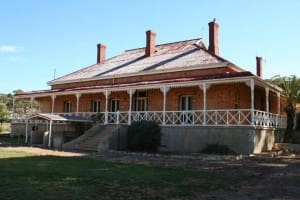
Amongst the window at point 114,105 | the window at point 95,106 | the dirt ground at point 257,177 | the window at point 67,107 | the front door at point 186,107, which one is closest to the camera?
the dirt ground at point 257,177

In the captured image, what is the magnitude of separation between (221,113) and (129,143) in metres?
5.87

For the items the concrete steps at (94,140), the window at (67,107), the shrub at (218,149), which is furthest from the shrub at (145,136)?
the window at (67,107)

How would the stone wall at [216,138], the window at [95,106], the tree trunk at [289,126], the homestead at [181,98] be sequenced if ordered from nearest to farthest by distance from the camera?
the stone wall at [216,138]
the homestead at [181,98]
the tree trunk at [289,126]
the window at [95,106]

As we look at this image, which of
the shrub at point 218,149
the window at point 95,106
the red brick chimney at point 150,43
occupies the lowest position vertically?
the shrub at point 218,149

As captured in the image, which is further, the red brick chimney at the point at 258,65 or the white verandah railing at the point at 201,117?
the red brick chimney at the point at 258,65

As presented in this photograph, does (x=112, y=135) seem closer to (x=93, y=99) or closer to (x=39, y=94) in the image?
(x=93, y=99)

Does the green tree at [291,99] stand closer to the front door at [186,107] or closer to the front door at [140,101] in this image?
the front door at [186,107]

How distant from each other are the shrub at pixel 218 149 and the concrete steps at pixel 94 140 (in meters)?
5.83

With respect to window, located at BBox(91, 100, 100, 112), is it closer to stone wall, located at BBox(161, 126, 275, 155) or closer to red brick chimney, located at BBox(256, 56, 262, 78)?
stone wall, located at BBox(161, 126, 275, 155)

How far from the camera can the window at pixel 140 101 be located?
86.2ft

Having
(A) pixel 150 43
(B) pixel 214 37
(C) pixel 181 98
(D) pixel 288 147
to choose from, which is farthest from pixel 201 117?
(A) pixel 150 43

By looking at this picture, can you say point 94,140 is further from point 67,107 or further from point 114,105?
point 67,107

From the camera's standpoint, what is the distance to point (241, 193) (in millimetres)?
8805

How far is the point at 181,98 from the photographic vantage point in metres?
24.4
